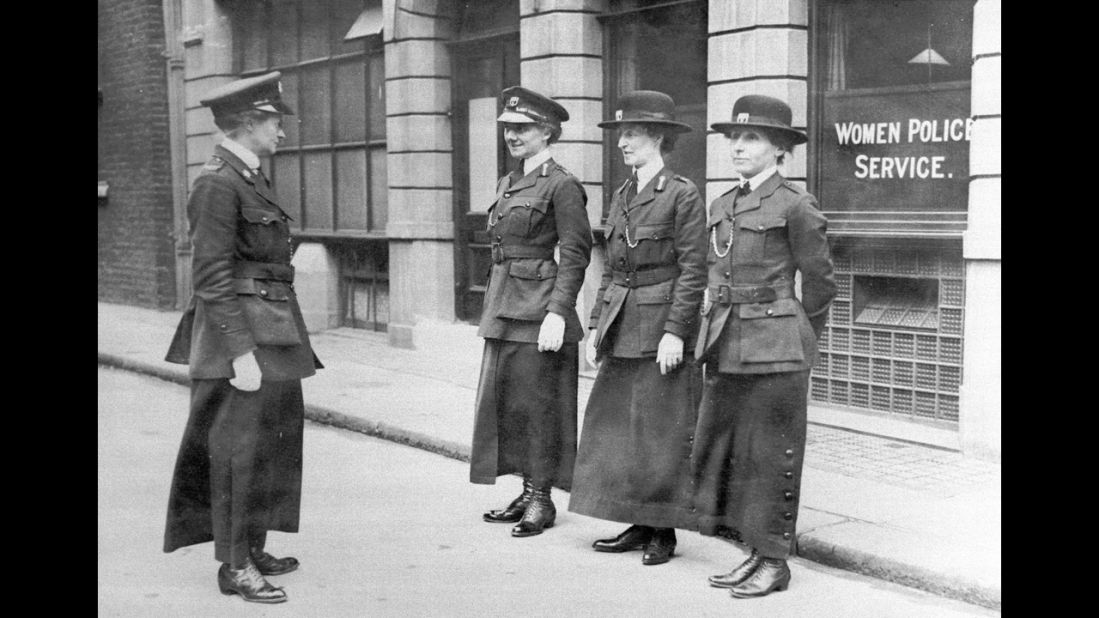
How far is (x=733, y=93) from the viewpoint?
8.05 meters

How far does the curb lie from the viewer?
14.9 ft

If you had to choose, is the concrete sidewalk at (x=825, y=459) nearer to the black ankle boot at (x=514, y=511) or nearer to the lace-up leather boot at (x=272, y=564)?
the black ankle boot at (x=514, y=511)

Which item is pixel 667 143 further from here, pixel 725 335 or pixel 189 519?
pixel 189 519

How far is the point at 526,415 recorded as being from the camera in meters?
5.75

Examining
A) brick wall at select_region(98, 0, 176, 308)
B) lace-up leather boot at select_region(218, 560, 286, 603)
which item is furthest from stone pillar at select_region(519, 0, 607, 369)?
lace-up leather boot at select_region(218, 560, 286, 603)

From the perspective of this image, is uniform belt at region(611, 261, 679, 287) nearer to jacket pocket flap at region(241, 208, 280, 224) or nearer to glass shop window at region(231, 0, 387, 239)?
jacket pocket flap at region(241, 208, 280, 224)

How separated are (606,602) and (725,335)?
1231mm

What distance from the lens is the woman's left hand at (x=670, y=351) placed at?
500 centimetres

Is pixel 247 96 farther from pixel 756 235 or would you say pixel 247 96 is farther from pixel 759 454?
pixel 759 454

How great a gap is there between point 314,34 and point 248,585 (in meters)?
8.08

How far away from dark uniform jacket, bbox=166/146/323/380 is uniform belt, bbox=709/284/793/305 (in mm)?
1826

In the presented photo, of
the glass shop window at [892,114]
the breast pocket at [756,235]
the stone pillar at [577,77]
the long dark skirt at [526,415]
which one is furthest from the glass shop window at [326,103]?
the breast pocket at [756,235]

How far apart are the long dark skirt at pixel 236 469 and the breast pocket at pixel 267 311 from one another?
0.22 metres
